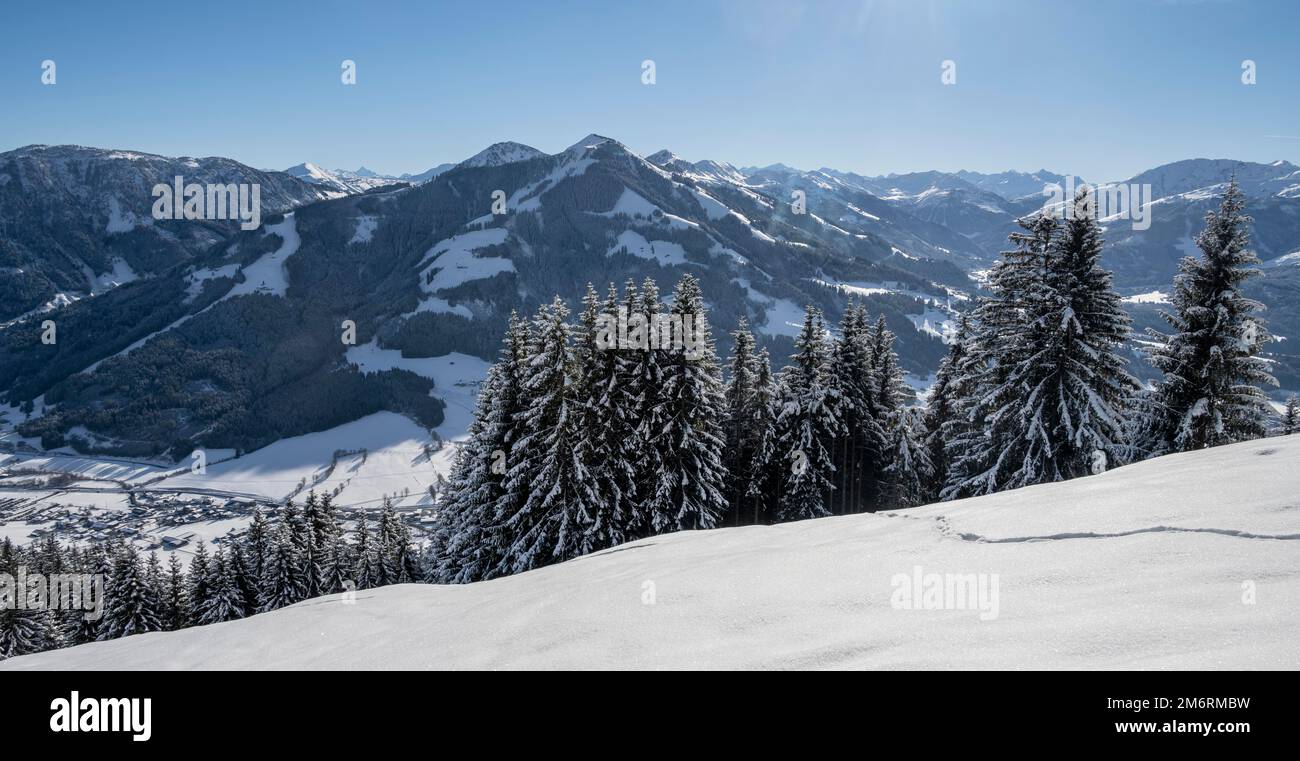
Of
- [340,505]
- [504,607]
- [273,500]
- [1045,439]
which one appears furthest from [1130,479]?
[273,500]

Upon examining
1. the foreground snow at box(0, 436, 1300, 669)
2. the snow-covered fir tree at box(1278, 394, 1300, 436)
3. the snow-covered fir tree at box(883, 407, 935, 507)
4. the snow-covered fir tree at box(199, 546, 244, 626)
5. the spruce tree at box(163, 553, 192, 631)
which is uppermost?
the foreground snow at box(0, 436, 1300, 669)

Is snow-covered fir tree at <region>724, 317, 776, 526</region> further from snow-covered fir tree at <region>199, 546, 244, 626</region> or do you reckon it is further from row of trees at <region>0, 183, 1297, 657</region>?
snow-covered fir tree at <region>199, 546, 244, 626</region>

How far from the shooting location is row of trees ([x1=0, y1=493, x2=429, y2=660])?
3253 cm

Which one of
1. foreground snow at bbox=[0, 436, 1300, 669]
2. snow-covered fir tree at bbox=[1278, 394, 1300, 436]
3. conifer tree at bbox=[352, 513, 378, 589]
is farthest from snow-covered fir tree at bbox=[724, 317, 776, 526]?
snow-covered fir tree at bbox=[1278, 394, 1300, 436]

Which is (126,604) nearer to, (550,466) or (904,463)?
(550,466)

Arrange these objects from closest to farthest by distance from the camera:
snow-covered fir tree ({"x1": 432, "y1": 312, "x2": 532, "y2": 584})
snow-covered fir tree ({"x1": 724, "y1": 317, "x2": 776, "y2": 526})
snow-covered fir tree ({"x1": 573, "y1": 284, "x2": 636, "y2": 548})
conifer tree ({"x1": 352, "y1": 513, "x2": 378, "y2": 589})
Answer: snow-covered fir tree ({"x1": 432, "y1": 312, "x2": 532, "y2": 584})
snow-covered fir tree ({"x1": 573, "y1": 284, "x2": 636, "y2": 548})
snow-covered fir tree ({"x1": 724, "y1": 317, "x2": 776, "y2": 526})
conifer tree ({"x1": 352, "y1": 513, "x2": 378, "y2": 589})

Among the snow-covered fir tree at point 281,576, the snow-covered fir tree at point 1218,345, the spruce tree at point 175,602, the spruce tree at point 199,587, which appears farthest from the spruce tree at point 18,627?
the snow-covered fir tree at point 1218,345

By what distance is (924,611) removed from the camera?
3.95m

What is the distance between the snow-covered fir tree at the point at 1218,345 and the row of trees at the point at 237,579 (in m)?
32.4

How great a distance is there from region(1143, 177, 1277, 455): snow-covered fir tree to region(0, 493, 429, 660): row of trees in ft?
106

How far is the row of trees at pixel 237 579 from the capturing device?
107 ft

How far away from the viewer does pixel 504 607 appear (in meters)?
6.58

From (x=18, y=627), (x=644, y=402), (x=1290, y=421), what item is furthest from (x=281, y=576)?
(x=1290, y=421)

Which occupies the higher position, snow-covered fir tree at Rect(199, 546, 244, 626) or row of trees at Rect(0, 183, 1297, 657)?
row of trees at Rect(0, 183, 1297, 657)
